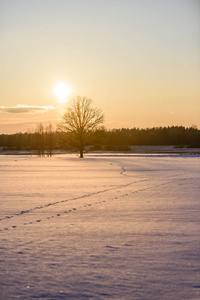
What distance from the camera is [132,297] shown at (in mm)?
3881

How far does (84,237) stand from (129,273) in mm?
1906

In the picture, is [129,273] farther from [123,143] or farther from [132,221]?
[123,143]

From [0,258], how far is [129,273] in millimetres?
1815

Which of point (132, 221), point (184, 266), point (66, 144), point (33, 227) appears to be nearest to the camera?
point (184, 266)

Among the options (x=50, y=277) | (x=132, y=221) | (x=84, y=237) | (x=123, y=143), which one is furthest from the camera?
(x=123, y=143)

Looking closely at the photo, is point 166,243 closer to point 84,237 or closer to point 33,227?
point 84,237

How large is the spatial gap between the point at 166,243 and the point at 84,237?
1372 mm

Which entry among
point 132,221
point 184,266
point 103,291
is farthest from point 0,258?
point 132,221

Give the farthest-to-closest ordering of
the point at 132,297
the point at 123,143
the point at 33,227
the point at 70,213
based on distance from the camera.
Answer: the point at 123,143, the point at 70,213, the point at 33,227, the point at 132,297

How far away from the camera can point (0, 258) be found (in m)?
5.16

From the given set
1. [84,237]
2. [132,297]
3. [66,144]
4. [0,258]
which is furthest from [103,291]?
[66,144]

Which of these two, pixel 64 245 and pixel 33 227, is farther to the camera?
pixel 33 227

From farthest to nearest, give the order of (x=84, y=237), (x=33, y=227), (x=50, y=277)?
(x=33, y=227) → (x=84, y=237) → (x=50, y=277)

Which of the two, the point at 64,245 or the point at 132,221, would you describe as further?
the point at 132,221
